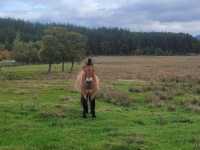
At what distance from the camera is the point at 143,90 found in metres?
31.2

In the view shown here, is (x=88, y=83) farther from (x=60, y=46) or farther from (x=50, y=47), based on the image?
(x=50, y=47)

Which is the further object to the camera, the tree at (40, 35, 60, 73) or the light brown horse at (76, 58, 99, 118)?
the tree at (40, 35, 60, 73)

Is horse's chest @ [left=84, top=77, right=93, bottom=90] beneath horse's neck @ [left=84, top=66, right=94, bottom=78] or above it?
beneath

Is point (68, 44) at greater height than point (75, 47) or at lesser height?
greater

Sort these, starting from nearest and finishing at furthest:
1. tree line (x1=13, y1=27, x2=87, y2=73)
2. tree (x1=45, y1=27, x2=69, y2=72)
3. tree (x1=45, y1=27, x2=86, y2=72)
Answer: tree line (x1=13, y1=27, x2=87, y2=73)
tree (x1=45, y1=27, x2=69, y2=72)
tree (x1=45, y1=27, x2=86, y2=72)

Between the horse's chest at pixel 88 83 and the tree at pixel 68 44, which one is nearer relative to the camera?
the horse's chest at pixel 88 83

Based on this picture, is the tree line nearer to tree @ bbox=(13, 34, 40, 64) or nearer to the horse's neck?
tree @ bbox=(13, 34, 40, 64)

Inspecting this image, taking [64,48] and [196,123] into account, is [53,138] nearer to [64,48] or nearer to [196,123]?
[196,123]

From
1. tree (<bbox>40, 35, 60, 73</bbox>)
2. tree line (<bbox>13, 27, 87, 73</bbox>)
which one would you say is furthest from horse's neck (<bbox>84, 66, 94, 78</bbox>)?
tree (<bbox>40, 35, 60, 73</bbox>)

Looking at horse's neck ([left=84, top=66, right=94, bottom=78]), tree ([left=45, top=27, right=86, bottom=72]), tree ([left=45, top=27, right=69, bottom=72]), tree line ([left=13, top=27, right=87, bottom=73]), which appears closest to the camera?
horse's neck ([left=84, top=66, right=94, bottom=78])

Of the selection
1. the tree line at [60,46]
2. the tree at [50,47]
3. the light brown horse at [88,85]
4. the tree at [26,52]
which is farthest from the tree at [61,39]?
the light brown horse at [88,85]

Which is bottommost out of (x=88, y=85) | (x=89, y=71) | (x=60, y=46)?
(x=88, y=85)

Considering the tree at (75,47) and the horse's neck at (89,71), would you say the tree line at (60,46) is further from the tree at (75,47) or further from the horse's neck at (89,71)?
the horse's neck at (89,71)

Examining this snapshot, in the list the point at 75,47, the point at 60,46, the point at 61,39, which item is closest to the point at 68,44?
the point at 75,47
